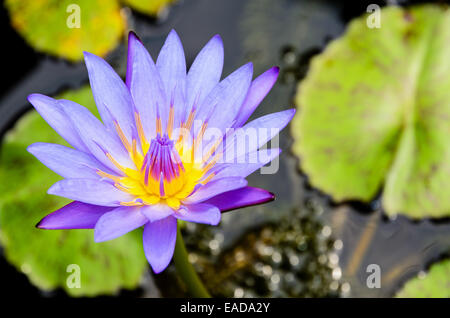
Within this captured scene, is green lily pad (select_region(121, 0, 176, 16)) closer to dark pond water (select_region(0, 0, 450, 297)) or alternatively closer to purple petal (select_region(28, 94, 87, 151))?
dark pond water (select_region(0, 0, 450, 297))

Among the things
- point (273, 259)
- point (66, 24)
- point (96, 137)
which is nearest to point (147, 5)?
point (66, 24)

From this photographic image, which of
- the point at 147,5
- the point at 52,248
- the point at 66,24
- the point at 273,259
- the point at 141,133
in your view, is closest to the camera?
the point at 141,133

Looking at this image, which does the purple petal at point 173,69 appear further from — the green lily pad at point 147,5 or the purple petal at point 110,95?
the green lily pad at point 147,5

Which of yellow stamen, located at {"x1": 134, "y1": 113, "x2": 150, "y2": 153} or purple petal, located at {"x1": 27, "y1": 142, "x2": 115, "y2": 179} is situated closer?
purple petal, located at {"x1": 27, "y1": 142, "x2": 115, "y2": 179}

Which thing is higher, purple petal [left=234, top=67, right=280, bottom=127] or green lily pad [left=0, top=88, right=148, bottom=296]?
purple petal [left=234, top=67, right=280, bottom=127]

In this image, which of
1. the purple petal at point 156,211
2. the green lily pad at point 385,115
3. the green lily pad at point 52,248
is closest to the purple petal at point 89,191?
the purple petal at point 156,211

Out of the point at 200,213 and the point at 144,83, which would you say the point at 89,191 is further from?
the point at 144,83

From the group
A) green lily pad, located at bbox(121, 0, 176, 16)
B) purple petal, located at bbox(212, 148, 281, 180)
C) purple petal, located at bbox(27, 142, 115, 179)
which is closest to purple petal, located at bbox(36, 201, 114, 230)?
purple petal, located at bbox(27, 142, 115, 179)

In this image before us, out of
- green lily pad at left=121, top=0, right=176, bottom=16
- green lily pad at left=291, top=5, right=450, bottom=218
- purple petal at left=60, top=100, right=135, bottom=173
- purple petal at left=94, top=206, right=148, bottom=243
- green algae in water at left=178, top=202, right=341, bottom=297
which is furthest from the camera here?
green lily pad at left=121, top=0, right=176, bottom=16
